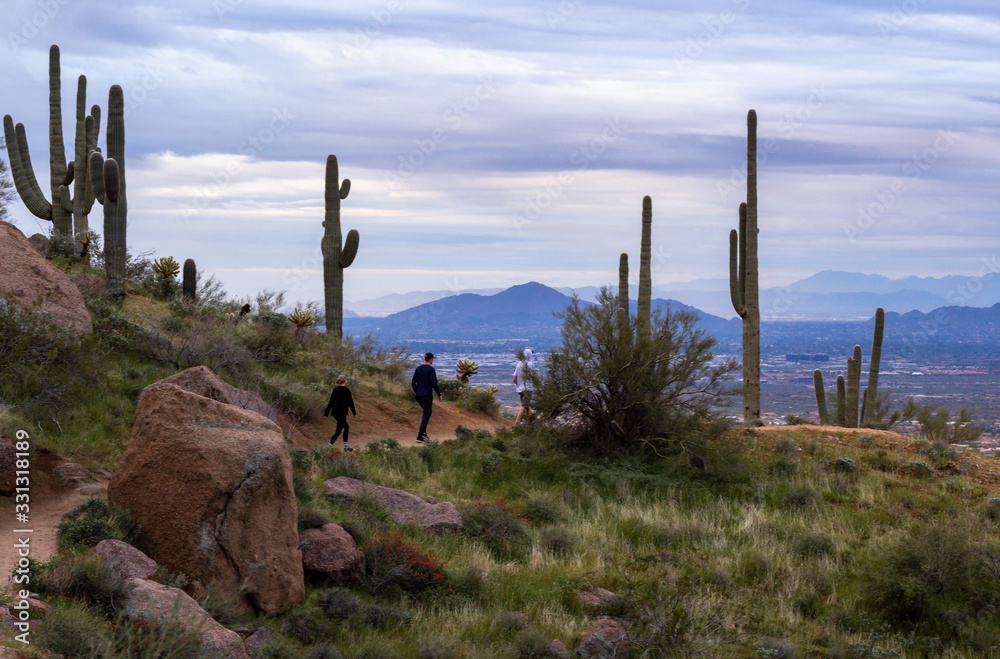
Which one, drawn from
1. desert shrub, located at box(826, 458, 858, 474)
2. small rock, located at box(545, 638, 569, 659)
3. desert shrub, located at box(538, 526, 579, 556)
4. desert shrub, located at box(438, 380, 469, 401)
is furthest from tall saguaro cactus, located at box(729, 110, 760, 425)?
small rock, located at box(545, 638, 569, 659)

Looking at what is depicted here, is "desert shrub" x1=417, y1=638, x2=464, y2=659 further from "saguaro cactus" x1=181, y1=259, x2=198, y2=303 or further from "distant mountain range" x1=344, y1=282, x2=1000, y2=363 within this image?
"distant mountain range" x1=344, y1=282, x2=1000, y2=363

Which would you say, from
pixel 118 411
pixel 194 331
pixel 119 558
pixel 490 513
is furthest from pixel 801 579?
pixel 194 331

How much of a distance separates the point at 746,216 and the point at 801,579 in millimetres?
13910

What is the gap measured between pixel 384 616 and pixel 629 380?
7456 mm

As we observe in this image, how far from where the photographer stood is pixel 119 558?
22.0ft

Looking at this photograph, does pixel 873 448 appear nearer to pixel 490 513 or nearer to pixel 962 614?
pixel 962 614

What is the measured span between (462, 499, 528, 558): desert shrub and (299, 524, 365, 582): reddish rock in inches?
80.6

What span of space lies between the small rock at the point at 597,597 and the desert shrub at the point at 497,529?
58.5 inches

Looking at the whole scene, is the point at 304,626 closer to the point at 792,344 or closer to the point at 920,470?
the point at 920,470

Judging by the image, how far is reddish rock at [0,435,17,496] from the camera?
8625 mm

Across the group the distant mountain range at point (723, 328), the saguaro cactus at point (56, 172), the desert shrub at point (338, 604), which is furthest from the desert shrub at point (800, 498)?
the distant mountain range at point (723, 328)

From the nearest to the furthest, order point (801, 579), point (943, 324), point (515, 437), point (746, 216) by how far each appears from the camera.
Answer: point (801, 579), point (515, 437), point (746, 216), point (943, 324)

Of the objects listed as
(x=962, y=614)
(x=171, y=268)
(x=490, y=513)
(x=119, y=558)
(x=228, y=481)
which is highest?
(x=171, y=268)

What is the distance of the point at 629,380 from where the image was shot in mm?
14297
